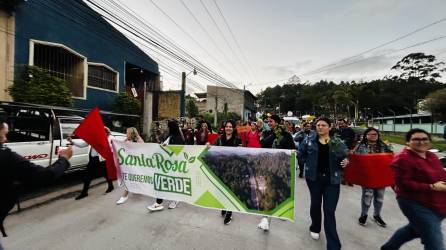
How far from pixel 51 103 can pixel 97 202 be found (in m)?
6.98

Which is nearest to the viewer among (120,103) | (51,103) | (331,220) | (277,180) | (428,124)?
(331,220)

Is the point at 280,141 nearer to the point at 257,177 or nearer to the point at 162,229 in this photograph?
the point at 257,177

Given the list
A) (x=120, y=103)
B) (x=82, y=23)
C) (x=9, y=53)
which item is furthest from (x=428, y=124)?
(x=9, y=53)

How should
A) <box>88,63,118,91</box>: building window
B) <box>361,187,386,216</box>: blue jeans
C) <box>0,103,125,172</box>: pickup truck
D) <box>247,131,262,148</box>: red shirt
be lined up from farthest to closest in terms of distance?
<box>88,63,118,91</box>: building window
<box>0,103,125,172</box>: pickup truck
<box>247,131,262,148</box>: red shirt
<box>361,187,386,216</box>: blue jeans

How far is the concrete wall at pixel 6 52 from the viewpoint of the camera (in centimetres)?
1021

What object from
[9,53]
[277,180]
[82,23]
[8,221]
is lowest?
[8,221]

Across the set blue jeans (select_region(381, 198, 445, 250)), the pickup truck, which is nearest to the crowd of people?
blue jeans (select_region(381, 198, 445, 250))

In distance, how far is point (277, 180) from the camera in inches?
142

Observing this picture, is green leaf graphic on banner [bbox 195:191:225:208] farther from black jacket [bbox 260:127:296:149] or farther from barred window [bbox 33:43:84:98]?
barred window [bbox 33:43:84:98]

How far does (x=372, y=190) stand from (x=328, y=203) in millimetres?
1583

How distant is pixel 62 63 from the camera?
1348cm

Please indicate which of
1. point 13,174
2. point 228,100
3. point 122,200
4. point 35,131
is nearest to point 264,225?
point 122,200

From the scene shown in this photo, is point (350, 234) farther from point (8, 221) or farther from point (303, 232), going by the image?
point (8, 221)

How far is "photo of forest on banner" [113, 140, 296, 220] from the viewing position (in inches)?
142
